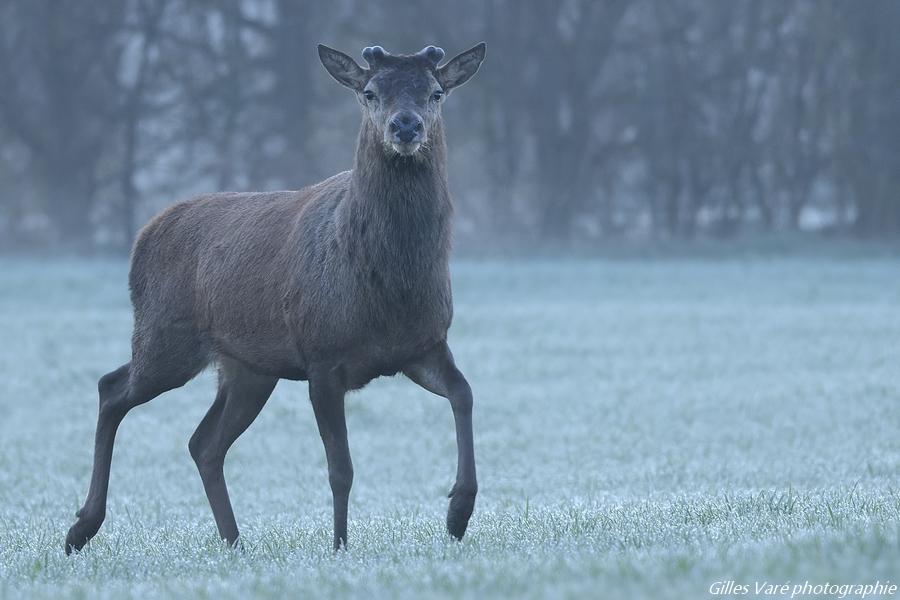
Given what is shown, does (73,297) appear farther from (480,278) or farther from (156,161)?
(156,161)

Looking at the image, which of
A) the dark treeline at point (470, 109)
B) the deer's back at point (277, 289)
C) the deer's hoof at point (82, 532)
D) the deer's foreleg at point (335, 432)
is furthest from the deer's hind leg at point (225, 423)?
the dark treeline at point (470, 109)

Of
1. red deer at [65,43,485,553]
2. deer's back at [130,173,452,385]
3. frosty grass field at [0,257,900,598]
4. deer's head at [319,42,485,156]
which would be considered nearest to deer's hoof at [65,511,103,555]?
red deer at [65,43,485,553]

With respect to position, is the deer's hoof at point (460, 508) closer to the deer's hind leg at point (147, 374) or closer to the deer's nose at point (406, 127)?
the deer's nose at point (406, 127)

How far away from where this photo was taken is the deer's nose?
7401 millimetres

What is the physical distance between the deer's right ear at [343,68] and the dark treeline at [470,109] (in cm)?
3506

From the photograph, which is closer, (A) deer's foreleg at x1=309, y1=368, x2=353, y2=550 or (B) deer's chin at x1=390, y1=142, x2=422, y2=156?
(B) deer's chin at x1=390, y1=142, x2=422, y2=156

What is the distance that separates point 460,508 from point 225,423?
2.04 meters

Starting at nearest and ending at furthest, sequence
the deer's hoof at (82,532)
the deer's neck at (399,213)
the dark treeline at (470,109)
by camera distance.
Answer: the deer's neck at (399,213)
the deer's hoof at (82,532)
the dark treeline at (470,109)

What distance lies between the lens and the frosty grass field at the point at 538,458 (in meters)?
6.09

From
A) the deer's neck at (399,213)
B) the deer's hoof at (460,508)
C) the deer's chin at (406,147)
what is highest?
the deer's chin at (406,147)

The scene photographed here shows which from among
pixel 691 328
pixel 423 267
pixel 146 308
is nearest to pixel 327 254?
pixel 423 267

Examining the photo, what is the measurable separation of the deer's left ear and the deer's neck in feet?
0.97

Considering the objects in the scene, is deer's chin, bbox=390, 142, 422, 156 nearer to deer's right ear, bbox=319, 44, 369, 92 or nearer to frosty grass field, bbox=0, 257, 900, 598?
deer's right ear, bbox=319, 44, 369, 92

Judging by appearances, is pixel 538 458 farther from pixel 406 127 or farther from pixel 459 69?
pixel 406 127
